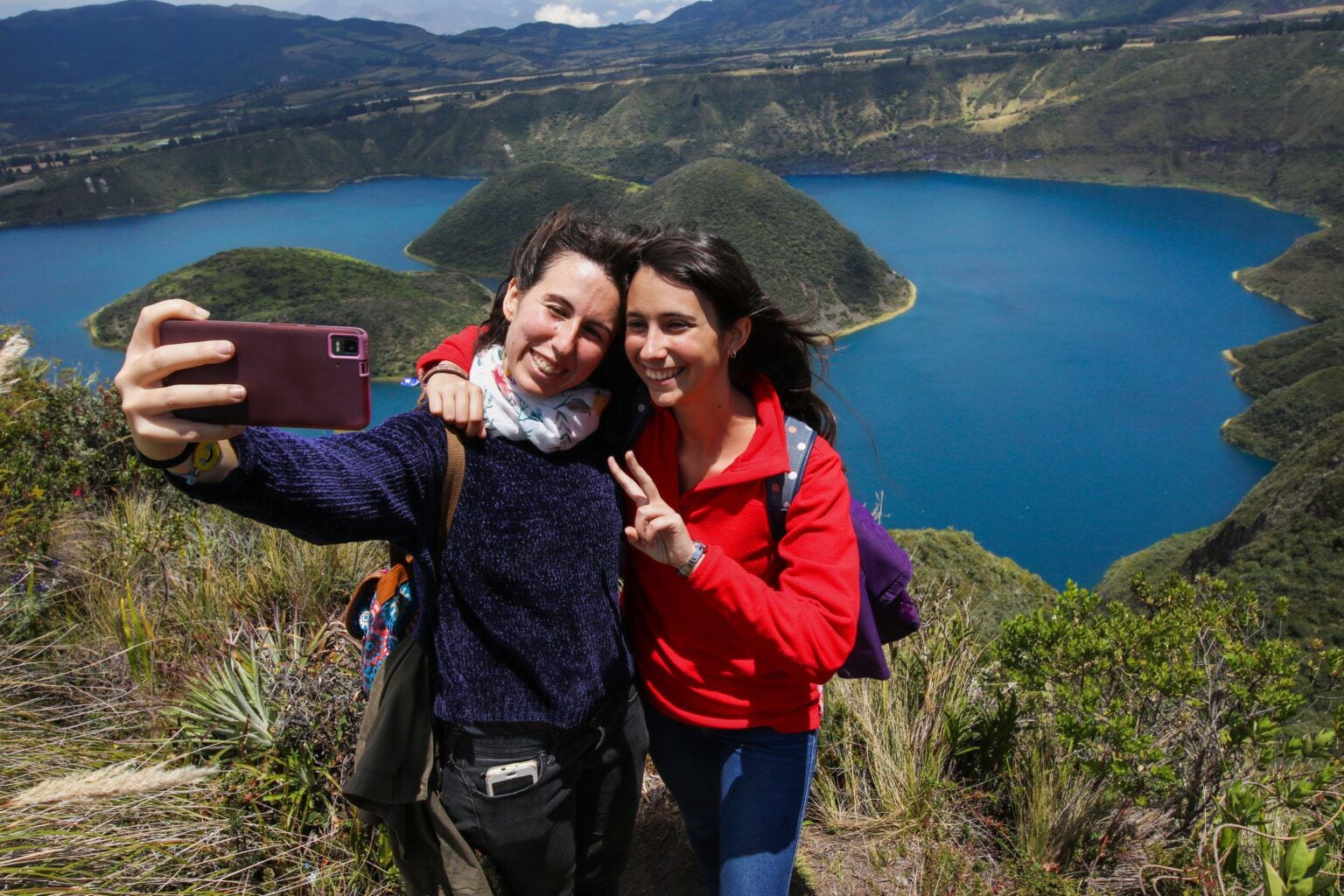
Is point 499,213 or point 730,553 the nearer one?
point 730,553

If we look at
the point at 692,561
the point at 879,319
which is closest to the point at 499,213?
the point at 879,319

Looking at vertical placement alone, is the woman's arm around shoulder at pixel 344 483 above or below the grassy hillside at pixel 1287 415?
above

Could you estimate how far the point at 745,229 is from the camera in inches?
2394

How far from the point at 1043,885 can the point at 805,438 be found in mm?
1587

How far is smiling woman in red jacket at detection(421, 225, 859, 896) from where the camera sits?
1709 mm

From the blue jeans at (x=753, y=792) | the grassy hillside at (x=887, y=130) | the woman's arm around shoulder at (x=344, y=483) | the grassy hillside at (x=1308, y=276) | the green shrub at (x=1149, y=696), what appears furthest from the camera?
the grassy hillside at (x=887, y=130)

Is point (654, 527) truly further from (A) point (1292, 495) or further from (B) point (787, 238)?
(B) point (787, 238)

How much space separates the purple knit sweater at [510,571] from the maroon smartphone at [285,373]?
16 cm

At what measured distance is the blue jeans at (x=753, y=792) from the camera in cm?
191

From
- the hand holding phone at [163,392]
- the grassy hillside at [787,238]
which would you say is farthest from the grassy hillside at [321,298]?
the hand holding phone at [163,392]

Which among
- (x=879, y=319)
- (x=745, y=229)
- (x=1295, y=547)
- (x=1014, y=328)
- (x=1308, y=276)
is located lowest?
(x=1014, y=328)

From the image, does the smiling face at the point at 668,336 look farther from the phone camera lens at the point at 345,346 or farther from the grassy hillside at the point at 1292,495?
the grassy hillside at the point at 1292,495

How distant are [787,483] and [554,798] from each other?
81 centimetres

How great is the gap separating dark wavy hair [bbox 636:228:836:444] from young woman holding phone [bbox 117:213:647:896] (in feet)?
0.37
